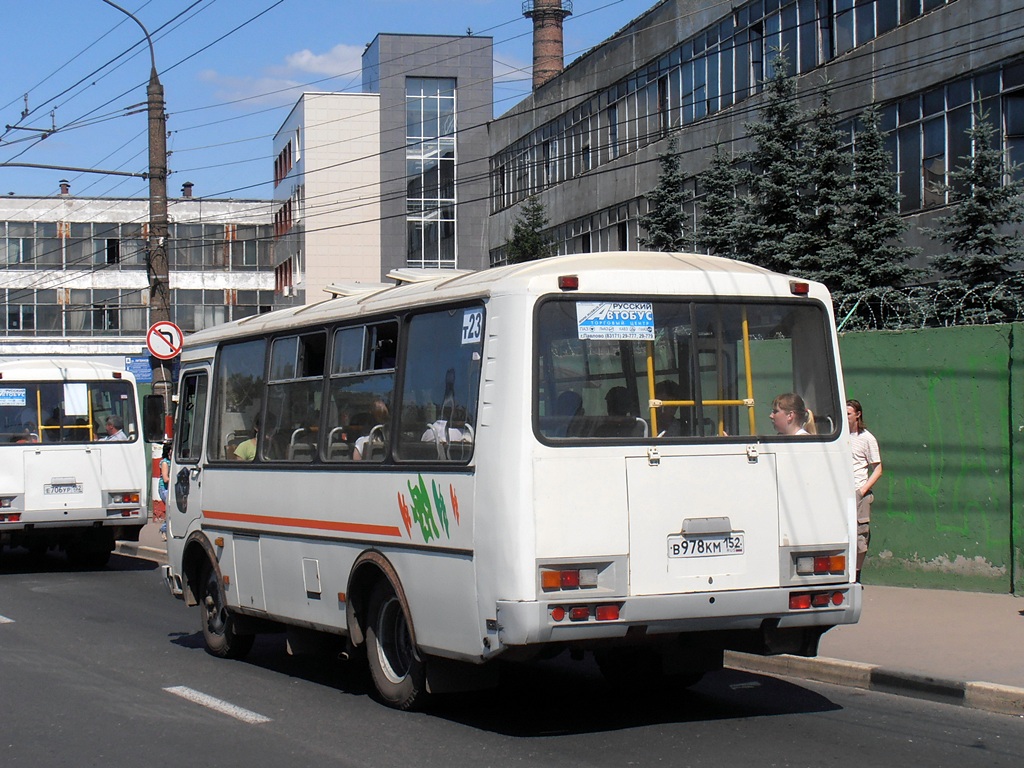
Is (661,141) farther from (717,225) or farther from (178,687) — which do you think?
(178,687)

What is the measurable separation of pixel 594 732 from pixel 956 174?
51.1 ft

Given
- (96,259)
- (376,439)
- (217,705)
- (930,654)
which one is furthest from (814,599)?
(96,259)

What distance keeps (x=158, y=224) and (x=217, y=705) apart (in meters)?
15.6

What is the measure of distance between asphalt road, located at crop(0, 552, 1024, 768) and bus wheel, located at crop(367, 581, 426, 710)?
158 mm

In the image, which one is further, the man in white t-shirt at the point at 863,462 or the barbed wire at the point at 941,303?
the barbed wire at the point at 941,303

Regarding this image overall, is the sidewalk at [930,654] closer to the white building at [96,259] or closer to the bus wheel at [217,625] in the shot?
the bus wheel at [217,625]

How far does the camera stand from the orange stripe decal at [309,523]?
344 inches

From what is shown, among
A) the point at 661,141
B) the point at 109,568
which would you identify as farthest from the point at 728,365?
the point at 661,141

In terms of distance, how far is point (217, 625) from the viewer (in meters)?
11.5

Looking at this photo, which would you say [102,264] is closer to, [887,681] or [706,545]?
[887,681]

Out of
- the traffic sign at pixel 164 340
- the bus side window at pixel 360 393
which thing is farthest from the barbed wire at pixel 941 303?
the traffic sign at pixel 164 340

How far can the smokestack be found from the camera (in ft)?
192

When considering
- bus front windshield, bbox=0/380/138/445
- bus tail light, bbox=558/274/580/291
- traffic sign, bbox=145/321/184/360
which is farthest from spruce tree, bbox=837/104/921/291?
bus tail light, bbox=558/274/580/291

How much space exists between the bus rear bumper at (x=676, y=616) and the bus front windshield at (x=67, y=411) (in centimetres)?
1363
